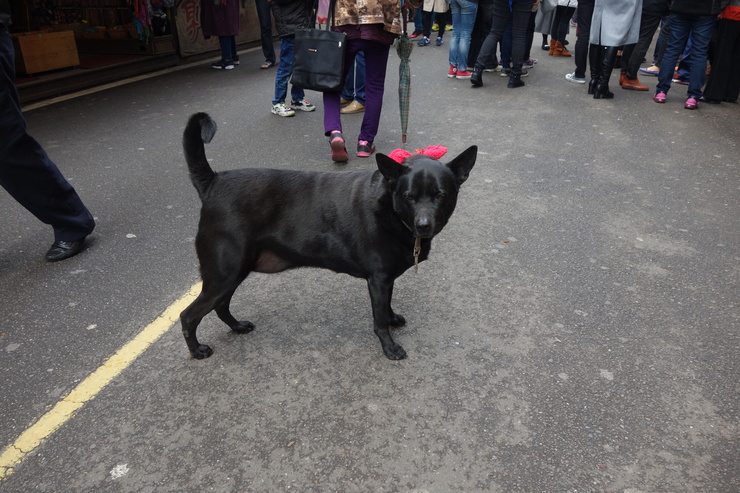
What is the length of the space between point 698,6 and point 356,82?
4.39 m

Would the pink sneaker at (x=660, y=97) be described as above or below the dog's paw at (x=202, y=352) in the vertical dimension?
above

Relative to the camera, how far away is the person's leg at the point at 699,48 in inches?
272

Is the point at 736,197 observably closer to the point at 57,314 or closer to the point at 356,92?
the point at 356,92

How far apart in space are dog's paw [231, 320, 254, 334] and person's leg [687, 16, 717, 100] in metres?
7.06

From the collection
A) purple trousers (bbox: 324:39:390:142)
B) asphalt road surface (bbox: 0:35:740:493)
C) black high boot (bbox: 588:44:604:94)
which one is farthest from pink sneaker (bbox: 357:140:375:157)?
black high boot (bbox: 588:44:604:94)

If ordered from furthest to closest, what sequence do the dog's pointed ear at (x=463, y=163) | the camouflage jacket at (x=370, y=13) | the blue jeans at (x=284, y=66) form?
the blue jeans at (x=284, y=66)
the camouflage jacket at (x=370, y=13)
the dog's pointed ear at (x=463, y=163)

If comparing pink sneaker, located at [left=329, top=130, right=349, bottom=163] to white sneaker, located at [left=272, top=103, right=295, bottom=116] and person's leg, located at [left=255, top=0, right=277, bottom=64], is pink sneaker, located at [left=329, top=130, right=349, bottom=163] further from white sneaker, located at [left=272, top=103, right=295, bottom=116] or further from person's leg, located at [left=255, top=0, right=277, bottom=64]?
person's leg, located at [left=255, top=0, right=277, bottom=64]

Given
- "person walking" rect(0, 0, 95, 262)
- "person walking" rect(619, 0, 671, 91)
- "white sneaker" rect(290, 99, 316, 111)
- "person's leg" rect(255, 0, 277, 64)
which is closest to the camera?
"person walking" rect(0, 0, 95, 262)

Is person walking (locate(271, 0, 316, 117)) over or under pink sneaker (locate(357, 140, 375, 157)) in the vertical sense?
over

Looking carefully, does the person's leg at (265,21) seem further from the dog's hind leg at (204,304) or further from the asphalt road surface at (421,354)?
the dog's hind leg at (204,304)

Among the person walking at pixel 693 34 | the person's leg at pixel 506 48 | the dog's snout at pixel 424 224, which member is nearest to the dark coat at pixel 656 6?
the person walking at pixel 693 34

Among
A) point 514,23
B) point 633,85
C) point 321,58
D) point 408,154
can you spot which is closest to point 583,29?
point 514,23

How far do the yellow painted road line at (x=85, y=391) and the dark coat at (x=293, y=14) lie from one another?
14.0 ft

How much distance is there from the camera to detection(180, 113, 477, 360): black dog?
2467 mm
